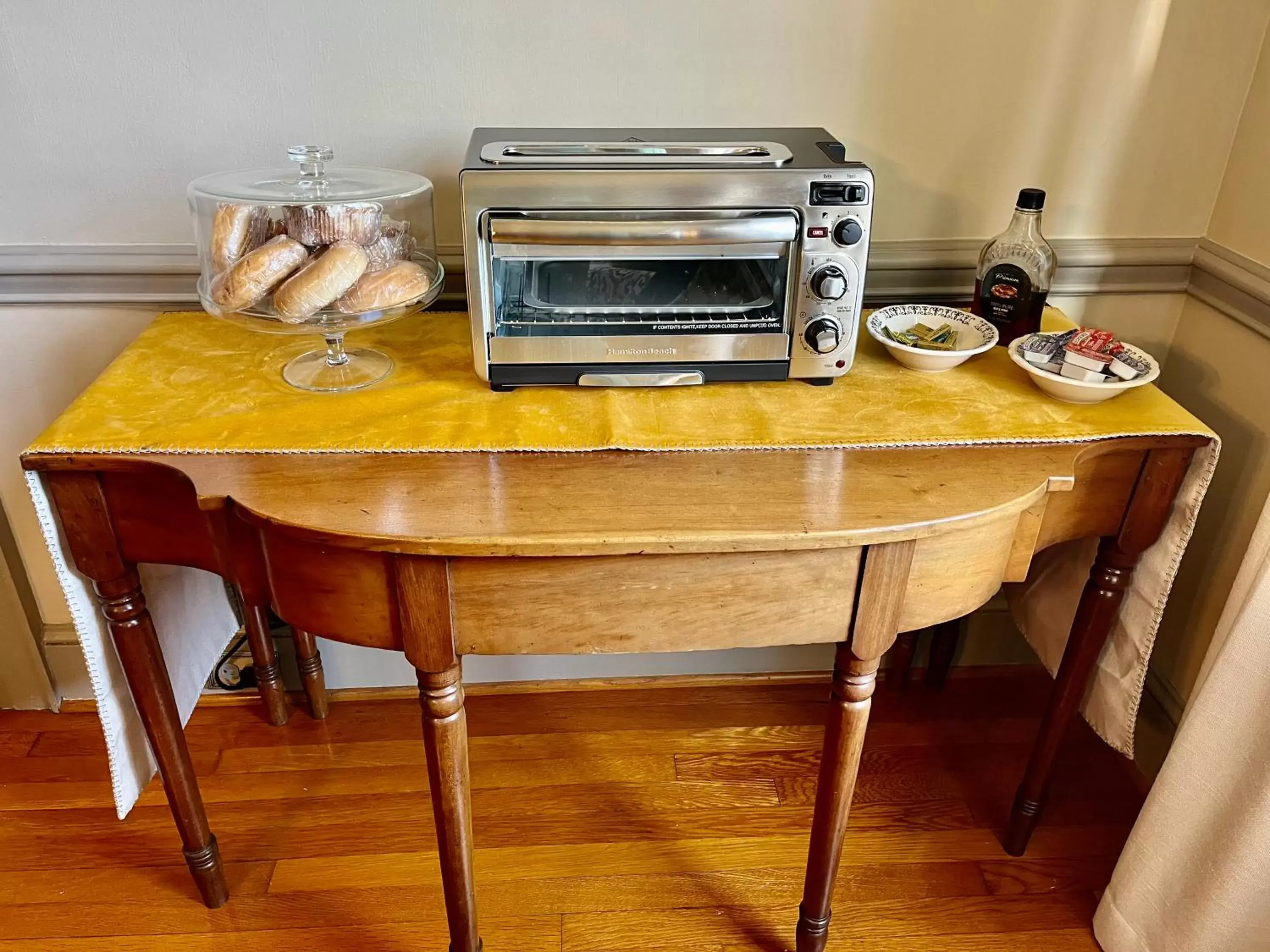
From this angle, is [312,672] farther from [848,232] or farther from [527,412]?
[848,232]

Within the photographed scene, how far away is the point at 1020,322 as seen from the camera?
130 centimetres

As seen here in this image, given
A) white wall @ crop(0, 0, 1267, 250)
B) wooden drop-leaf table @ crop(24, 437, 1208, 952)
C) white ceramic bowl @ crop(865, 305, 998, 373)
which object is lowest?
wooden drop-leaf table @ crop(24, 437, 1208, 952)

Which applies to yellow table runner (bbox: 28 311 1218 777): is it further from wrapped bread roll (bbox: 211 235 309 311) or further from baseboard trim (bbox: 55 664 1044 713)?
baseboard trim (bbox: 55 664 1044 713)

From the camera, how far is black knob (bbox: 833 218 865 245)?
1.09 meters

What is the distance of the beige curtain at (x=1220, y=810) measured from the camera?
1.08 m

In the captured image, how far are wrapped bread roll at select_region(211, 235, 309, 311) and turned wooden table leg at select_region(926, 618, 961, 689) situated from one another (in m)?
1.21

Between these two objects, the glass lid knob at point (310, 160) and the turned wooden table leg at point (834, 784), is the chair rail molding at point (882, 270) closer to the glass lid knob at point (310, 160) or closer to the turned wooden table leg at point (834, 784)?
the glass lid knob at point (310, 160)

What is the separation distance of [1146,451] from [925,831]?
2.34 feet

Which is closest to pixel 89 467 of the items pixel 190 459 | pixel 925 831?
pixel 190 459

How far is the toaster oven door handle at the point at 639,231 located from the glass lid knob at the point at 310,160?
0.27m

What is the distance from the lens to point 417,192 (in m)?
1.17

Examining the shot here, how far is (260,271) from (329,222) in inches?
3.7

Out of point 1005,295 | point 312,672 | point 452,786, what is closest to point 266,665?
point 312,672

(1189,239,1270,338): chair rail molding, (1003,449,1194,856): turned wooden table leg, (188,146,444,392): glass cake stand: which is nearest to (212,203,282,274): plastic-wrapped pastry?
(188,146,444,392): glass cake stand
